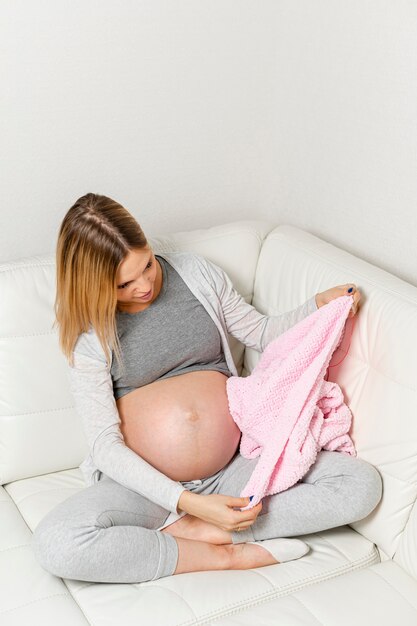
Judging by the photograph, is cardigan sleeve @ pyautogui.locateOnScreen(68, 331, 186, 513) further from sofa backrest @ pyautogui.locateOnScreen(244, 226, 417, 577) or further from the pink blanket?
sofa backrest @ pyautogui.locateOnScreen(244, 226, 417, 577)

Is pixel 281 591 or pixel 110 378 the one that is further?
pixel 110 378

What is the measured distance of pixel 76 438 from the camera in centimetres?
183

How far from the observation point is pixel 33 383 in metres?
1.77

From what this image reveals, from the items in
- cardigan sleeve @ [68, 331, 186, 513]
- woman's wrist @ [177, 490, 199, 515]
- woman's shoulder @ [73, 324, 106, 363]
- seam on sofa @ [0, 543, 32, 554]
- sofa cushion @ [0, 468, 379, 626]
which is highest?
woman's shoulder @ [73, 324, 106, 363]

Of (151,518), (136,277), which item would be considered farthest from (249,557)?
(136,277)

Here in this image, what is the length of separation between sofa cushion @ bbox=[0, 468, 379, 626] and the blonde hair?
40cm

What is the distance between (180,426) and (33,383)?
356 mm

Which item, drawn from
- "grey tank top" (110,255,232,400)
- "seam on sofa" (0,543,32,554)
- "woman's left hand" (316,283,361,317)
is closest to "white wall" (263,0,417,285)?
"woman's left hand" (316,283,361,317)

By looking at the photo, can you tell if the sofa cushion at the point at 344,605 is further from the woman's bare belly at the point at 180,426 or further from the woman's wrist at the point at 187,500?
the woman's bare belly at the point at 180,426

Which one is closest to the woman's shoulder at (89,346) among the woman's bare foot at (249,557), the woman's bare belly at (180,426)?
the woman's bare belly at (180,426)

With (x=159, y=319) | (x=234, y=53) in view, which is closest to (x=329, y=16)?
(x=234, y=53)

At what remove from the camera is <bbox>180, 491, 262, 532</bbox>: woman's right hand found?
59.5 inches

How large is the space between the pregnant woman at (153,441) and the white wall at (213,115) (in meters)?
0.35

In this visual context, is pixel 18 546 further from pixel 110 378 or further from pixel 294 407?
pixel 294 407
